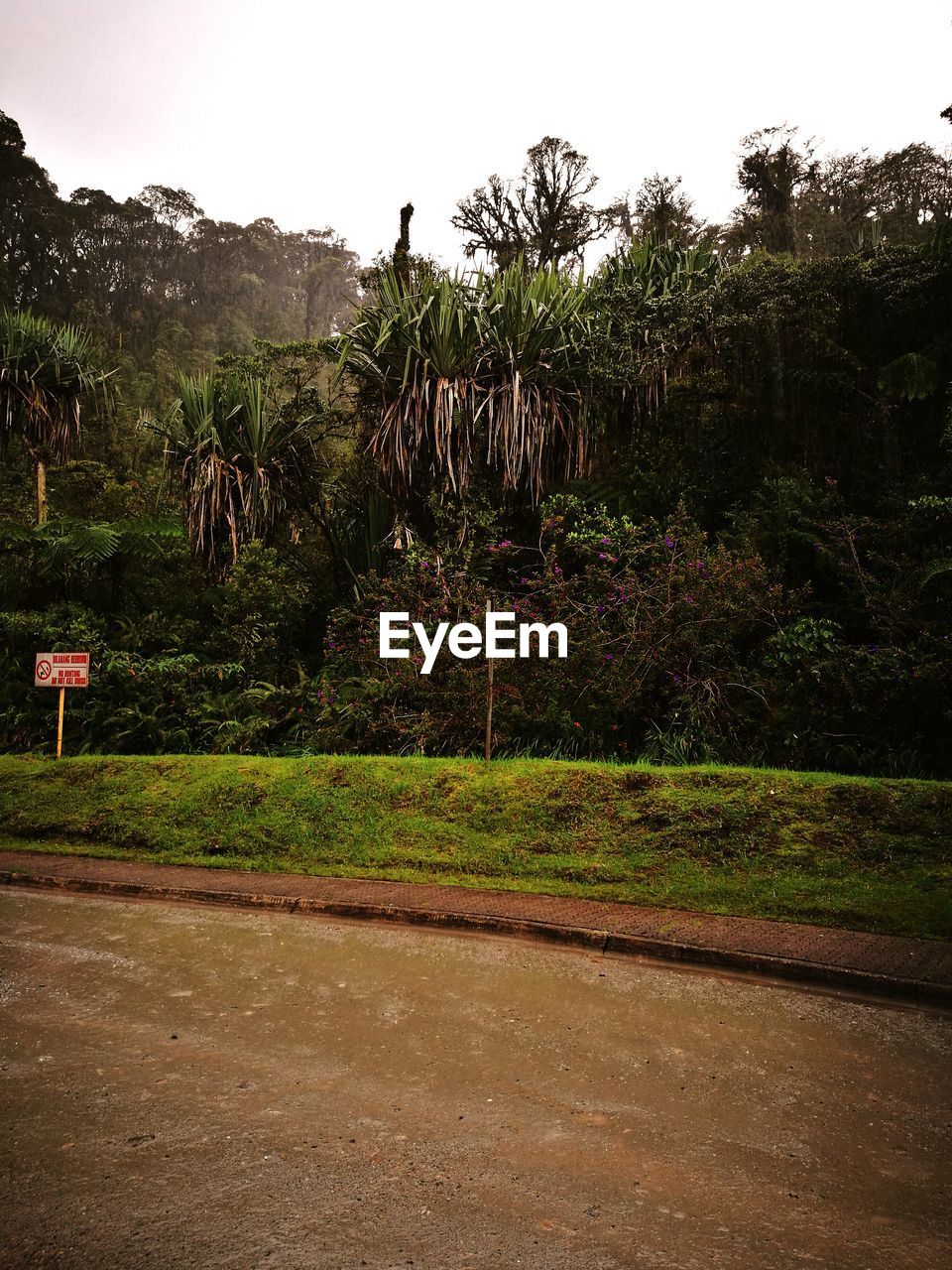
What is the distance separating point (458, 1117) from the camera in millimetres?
3328

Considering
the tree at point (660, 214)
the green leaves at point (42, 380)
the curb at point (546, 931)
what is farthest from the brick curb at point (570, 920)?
the tree at point (660, 214)

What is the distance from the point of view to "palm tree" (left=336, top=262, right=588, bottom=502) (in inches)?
461

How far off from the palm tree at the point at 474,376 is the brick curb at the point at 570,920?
6.61 metres

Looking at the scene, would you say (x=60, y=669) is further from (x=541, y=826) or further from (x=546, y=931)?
(x=546, y=931)

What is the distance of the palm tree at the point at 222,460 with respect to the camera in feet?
42.6

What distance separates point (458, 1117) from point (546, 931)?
8.10 ft

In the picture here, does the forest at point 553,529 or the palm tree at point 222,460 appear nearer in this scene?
the forest at point 553,529

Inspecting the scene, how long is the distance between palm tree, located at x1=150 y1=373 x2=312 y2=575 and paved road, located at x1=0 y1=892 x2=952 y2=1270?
878 cm

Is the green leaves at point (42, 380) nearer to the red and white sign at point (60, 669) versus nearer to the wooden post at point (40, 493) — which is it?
the wooden post at point (40, 493)

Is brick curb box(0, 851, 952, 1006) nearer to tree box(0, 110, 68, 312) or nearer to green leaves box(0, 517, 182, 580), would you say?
green leaves box(0, 517, 182, 580)

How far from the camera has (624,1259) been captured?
2.49 metres

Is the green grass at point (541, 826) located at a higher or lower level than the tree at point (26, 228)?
lower

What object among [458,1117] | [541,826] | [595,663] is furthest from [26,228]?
[458,1117]

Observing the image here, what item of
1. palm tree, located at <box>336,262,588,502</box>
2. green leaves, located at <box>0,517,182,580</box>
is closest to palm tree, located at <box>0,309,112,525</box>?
green leaves, located at <box>0,517,182,580</box>
